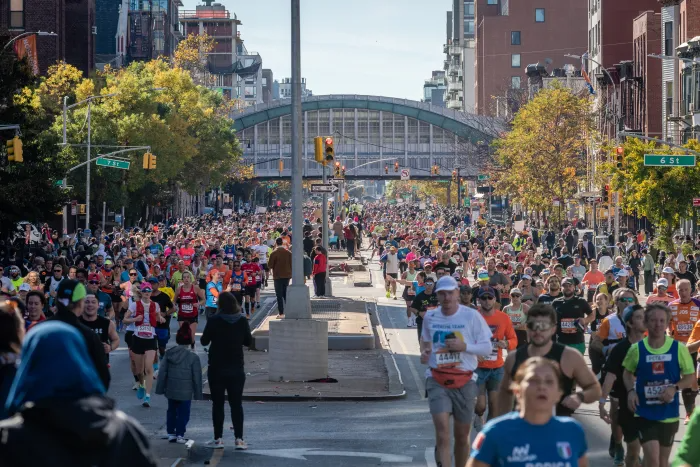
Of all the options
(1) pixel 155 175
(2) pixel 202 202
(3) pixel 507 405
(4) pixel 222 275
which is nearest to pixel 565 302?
(3) pixel 507 405

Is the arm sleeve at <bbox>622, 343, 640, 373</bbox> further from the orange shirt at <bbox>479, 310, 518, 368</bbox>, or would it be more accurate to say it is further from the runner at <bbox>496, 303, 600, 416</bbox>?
the orange shirt at <bbox>479, 310, 518, 368</bbox>

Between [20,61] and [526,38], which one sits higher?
[526,38]

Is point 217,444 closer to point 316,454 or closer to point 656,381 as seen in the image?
point 316,454

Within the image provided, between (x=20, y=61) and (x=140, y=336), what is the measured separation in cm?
2580

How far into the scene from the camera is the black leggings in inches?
530

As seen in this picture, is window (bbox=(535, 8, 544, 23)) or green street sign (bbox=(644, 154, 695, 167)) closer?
green street sign (bbox=(644, 154, 695, 167))

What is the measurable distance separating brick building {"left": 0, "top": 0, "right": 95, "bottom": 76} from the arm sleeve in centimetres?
6164

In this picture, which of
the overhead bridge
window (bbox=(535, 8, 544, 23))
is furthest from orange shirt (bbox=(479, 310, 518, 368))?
window (bbox=(535, 8, 544, 23))

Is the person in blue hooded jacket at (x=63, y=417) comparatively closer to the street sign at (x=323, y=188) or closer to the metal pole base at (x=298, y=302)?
the metal pole base at (x=298, y=302)

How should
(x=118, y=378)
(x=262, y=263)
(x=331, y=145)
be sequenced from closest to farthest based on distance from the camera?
(x=118, y=378) → (x=331, y=145) → (x=262, y=263)

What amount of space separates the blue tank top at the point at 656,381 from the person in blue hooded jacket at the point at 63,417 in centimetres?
619

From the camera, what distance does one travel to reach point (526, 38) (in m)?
144

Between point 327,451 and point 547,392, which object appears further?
point 327,451

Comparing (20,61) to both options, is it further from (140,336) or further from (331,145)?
(140,336)
